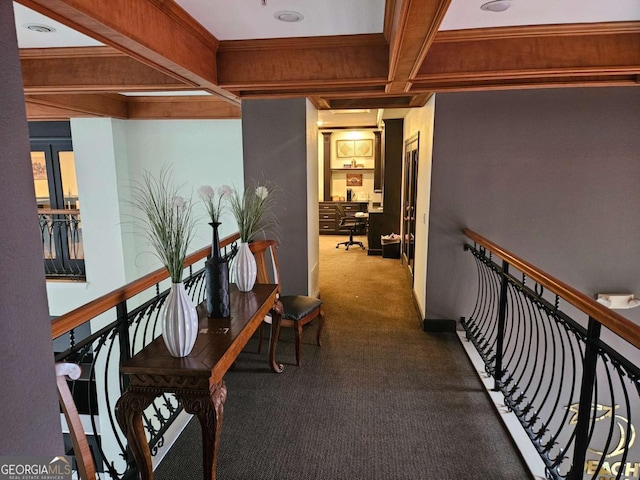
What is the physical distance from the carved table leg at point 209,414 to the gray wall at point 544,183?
2.73 metres

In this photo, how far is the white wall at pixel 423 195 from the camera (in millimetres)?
3967

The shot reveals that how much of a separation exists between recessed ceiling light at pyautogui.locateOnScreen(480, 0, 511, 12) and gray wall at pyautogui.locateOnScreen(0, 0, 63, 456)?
2275 millimetres

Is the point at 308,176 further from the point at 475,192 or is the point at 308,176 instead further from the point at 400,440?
the point at 400,440

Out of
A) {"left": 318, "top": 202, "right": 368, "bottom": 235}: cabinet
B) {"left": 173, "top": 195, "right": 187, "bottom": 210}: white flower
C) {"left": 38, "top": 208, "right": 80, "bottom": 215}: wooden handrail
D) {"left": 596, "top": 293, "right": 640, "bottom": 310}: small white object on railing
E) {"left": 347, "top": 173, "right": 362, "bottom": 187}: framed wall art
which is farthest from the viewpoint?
{"left": 347, "top": 173, "right": 362, "bottom": 187}: framed wall art

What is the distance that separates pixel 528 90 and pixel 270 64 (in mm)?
2347

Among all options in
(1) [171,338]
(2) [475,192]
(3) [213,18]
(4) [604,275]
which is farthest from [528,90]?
(1) [171,338]

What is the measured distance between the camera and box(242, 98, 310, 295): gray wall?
3.97 metres

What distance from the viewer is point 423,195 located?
430cm

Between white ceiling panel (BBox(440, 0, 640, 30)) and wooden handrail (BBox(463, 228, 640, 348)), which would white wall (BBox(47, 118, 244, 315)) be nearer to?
white ceiling panel (BBox(440, 0, 640, 30))

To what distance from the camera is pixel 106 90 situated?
128 inches

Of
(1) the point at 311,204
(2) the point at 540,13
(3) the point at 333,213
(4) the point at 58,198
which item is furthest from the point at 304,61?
(3) the point at 333,213

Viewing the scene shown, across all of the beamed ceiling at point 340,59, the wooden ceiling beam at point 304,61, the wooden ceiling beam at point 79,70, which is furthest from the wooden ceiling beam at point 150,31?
the wooden ceiling beam at point 79,70

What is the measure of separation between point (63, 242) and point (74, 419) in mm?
5857

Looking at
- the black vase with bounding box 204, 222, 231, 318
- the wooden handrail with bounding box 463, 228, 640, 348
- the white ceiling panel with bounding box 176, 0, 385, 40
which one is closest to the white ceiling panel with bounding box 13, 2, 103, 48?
the white ceiling panel with bounding box 176, 0, 385, 40
